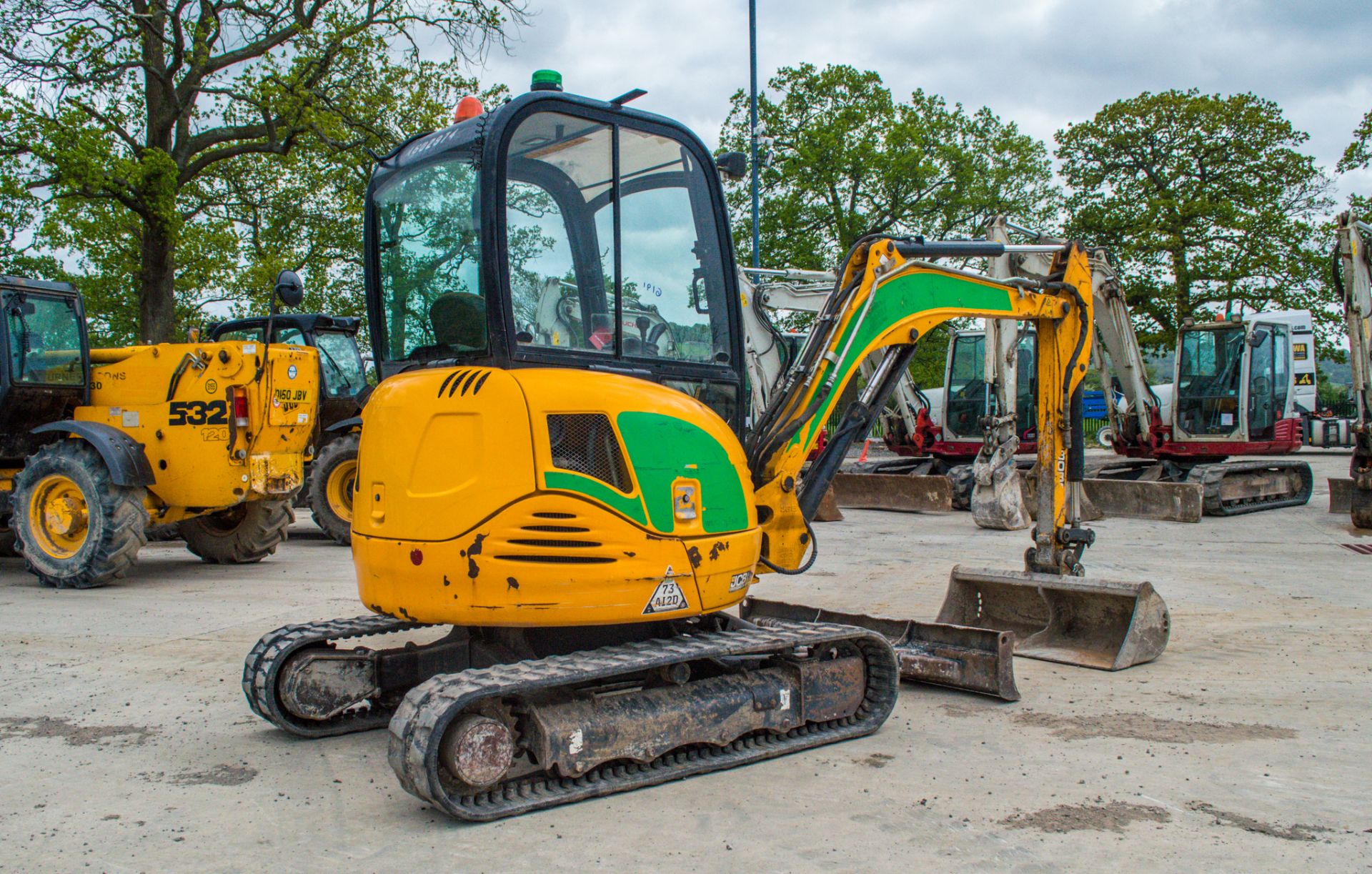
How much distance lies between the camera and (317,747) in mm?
4910

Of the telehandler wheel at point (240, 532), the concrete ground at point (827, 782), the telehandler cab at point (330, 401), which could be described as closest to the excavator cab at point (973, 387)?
the telehandler cab at point (330, 401)

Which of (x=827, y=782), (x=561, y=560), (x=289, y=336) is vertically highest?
(x=289, y=336)

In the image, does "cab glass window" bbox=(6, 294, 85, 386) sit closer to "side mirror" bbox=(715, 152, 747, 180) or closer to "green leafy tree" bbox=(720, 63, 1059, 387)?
"side mirror" bbox=(715, 152, 747, 180)

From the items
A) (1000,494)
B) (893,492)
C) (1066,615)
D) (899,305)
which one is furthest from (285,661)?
(893,492)

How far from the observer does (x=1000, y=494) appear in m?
13.1

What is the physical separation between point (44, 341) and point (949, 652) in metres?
8.66

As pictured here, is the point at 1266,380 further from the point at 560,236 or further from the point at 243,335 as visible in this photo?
the point at 560,236

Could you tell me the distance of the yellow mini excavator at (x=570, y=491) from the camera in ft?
13.4

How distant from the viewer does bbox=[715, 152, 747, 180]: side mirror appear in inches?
195

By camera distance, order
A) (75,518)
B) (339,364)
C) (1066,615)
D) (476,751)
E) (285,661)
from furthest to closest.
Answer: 1. (339,364)
2. (75,518)
3. (1066,615)
4. (285,661)
5. (476,751)

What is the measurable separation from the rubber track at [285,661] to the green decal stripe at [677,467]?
1163 millimetres

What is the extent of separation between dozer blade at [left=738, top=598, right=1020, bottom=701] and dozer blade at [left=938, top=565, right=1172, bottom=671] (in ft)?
1.83

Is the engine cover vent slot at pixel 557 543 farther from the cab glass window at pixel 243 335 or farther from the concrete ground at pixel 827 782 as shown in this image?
the cab glass window at pixel 243 335

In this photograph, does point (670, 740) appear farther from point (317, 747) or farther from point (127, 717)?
point (127, 717)
